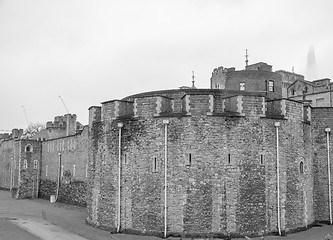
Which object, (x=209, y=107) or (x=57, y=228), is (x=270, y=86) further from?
(x=57, y=228)

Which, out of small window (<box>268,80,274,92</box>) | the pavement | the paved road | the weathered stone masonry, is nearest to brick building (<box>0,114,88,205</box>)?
the paved road

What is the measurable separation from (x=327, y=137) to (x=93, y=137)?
15.8 metres

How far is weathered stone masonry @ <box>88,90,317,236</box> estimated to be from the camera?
22.1 meters

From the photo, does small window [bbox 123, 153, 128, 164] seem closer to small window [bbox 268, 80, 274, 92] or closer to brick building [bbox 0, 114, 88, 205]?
brick building [bbox 0, 114, 88, 205]

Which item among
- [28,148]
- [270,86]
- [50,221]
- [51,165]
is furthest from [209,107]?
[28,148]

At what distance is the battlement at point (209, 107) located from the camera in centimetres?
2280

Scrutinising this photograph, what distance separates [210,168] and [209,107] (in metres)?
3.43

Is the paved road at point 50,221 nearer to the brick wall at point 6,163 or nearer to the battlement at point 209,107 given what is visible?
the battlement at point 209,107

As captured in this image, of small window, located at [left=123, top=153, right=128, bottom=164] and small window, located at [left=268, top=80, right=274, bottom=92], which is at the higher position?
small window, located at [left=268, top=80, right=274, bottom=92]

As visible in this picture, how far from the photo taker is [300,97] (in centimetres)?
5522

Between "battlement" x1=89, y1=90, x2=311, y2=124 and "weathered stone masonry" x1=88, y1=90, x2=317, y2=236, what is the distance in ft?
0.19

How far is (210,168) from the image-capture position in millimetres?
22312

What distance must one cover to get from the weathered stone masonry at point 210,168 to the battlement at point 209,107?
6 centimetres

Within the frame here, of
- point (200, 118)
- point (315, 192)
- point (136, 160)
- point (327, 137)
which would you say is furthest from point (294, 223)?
point (136, 160)
